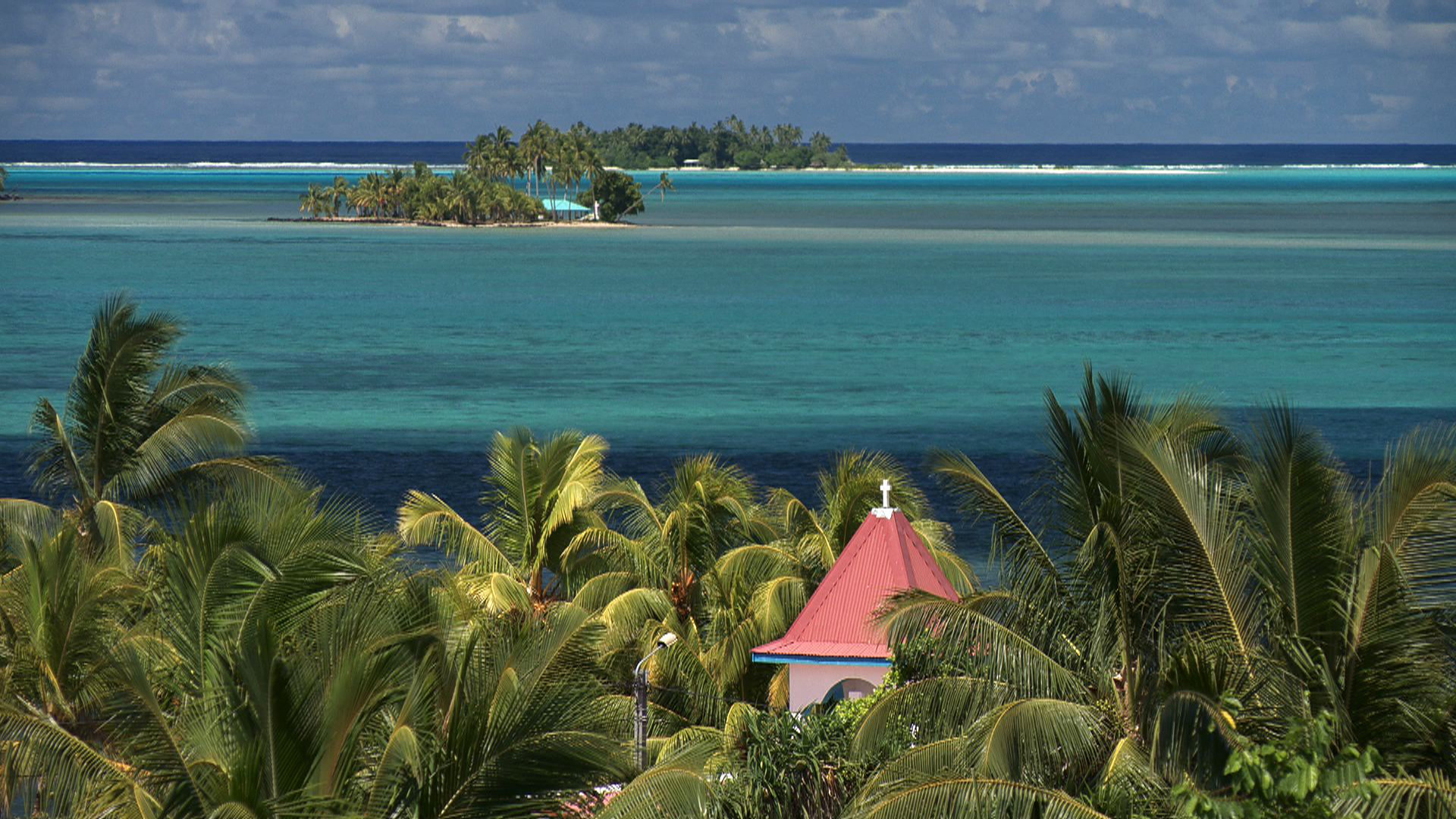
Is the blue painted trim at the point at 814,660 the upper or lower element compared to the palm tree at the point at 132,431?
lower

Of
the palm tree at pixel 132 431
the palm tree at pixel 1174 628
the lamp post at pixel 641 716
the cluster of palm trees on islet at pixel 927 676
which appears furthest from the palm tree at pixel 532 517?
the palm tree at pixel 1174 628

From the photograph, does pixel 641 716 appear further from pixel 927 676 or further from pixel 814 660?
pixel 814 660

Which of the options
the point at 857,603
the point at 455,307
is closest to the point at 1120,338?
the point at 455,307

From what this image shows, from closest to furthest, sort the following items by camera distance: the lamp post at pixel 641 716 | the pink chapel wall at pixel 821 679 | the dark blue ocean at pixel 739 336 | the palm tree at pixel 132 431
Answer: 1. the lamp post at pixel 641 716
2. the pink chapel wall at pixel 821 679
3. the palm tree at pixel 132 431
4. the dark blue ocean at pixel 739 336

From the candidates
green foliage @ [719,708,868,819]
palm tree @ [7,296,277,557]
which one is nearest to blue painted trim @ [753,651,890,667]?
green foliage @ [719,708,868,819]

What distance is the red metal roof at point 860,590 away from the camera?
64.3ft

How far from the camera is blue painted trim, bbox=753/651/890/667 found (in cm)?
1934

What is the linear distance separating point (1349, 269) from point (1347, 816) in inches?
5136

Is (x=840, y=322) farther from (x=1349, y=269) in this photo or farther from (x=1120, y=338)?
(x=1349, y=269)

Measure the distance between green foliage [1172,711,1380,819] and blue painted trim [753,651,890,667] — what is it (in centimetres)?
719

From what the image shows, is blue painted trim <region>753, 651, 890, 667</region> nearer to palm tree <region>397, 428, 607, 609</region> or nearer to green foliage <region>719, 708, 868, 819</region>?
green foliage <region>719, 708, 868, 819</region>

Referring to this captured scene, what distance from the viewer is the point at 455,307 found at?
111562mm

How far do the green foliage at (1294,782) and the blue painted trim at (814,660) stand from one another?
7194 mm

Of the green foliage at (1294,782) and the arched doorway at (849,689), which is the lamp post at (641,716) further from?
the green foliage at (1294,782)
